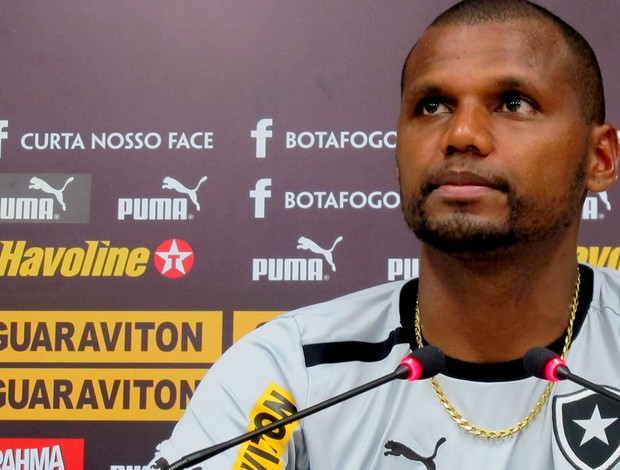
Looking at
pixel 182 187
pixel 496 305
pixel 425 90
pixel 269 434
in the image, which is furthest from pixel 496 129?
pixel 182 187

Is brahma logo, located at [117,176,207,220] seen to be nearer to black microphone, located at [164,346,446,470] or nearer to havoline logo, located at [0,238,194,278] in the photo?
havoline logo, located at [0,238,194,278]

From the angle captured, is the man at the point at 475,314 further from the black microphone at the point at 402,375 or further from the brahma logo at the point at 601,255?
the brahma logo at the point at 601,255

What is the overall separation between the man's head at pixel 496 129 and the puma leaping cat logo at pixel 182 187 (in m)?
0.69

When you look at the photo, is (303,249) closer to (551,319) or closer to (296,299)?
(296,299)

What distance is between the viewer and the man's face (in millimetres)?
1050

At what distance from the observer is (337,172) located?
1.78 metres

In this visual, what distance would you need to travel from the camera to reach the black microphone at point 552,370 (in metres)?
0.86

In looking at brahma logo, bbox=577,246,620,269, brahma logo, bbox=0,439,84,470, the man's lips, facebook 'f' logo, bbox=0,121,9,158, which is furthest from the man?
facebook 'f' logo, bbox=0,121,9,158

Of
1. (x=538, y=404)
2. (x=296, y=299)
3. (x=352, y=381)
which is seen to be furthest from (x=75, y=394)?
(x=538, y=404)

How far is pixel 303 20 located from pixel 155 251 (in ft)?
1.96

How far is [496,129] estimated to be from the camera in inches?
42.5

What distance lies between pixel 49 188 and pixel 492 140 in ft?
3.61

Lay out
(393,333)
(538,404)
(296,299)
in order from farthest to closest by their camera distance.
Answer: (296,299) < (393,333) < (538,404)

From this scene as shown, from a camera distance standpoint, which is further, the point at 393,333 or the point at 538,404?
the point at 393,333
